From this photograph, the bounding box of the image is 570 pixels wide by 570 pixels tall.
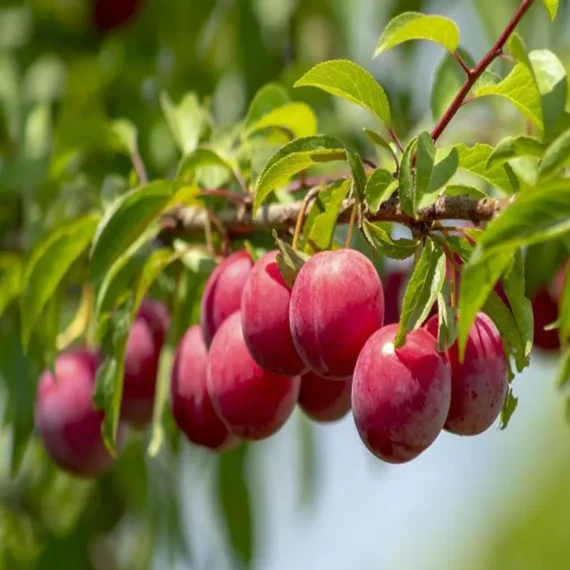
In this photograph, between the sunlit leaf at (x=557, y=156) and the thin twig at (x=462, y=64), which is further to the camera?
the thin twig at (x=462, y=64)

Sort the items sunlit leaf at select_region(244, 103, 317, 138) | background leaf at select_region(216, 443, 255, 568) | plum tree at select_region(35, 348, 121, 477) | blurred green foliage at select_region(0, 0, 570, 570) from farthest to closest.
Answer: background leaf at select_region(216, 443, 255, 568) → blurred green foliage at select_region(0, 0, 570, 570) → plum tree at select_region(35, 348, 121, 477) → sunlit leaf at select_region(244, 103, 317, 138)

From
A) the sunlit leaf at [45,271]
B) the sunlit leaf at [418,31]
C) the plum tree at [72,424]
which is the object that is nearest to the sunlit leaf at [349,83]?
the sunlit leaf at [418,31]

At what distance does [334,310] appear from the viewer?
1151mm

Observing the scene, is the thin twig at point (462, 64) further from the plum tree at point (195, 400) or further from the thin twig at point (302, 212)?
the plum tree at point (195, 400)

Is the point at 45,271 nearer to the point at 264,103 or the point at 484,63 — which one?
the point at 264,103

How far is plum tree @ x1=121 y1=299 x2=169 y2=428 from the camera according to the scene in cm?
167

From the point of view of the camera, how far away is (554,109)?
3.83 ft

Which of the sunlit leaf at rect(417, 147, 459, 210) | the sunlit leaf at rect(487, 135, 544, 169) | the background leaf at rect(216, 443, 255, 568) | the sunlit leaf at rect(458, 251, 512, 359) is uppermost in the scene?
the sunlit leaf at rect(487, 135, 544, 169)

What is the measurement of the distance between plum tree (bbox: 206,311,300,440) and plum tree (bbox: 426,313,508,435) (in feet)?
0.75

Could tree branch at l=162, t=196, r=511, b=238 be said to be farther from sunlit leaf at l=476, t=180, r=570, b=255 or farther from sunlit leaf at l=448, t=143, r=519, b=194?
sunlit leaf at l=476, t=180, r=570, b=255

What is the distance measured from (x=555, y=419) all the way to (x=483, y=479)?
0.78 meters

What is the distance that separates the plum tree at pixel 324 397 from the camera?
54.3 inches

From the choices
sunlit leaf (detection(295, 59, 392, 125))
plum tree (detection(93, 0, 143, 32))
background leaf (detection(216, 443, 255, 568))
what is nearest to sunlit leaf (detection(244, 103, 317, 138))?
sunlit leaf (detection(295, 59, 392, 125))

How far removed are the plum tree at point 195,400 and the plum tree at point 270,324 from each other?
9.1 inches
